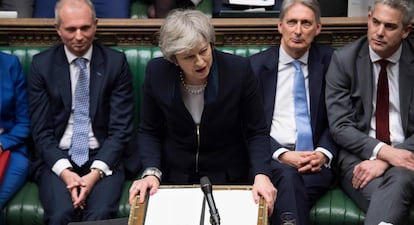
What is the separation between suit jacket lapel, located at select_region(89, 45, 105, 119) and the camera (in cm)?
329

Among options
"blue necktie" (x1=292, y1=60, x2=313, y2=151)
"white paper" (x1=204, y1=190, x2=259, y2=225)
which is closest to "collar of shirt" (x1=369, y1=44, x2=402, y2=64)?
"blue necktie" (x1=292, y1=60, x2=313, y2=151)

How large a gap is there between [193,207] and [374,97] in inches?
47.7

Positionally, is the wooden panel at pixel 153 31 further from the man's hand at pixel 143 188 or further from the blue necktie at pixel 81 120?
the man's hand at pixel 143 188

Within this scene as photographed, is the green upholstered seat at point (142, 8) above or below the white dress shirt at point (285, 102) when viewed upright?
above

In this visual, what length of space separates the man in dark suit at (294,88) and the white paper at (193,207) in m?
0.76

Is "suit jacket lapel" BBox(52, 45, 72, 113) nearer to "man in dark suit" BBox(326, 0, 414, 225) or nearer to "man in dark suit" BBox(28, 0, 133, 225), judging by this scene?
"man in dark suit" BBox(28, 0, 133, 225)

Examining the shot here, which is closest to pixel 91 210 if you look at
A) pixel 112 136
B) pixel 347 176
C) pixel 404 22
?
pixel 112 136

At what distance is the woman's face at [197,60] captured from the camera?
262 centimetres

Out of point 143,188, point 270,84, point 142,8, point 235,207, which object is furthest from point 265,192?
point 142,8

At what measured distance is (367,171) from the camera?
3.09 metres

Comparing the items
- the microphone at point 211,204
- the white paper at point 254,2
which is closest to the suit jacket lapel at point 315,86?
the white paper at point 254,2

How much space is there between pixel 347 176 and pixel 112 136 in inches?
40.2

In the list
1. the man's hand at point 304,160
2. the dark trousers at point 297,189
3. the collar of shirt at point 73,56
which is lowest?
the dark trousers at point 297,189

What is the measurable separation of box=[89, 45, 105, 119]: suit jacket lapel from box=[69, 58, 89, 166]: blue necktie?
0.02 m
